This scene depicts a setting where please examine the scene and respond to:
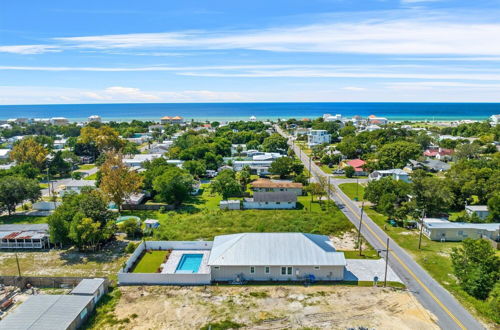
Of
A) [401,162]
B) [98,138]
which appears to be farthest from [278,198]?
[98,138]

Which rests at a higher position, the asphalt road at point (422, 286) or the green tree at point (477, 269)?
the green tree at point (477, 269)

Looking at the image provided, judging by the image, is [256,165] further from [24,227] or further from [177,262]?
[24,227]

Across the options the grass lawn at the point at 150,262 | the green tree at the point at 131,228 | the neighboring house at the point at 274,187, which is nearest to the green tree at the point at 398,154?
the neighboring house at the point at 274,187

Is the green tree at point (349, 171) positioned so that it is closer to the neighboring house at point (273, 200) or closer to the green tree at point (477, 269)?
the neighboring house at point (273, 200)

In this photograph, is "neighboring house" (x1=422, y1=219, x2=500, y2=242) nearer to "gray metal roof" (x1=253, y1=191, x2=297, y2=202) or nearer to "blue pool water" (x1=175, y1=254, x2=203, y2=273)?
"gray metal roof" (x1=253, y1=191, x2=297, y2=202)

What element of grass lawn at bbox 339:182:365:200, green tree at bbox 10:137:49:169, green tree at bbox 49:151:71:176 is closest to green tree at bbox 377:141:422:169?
grass lawn at bbox 339:182:365:200

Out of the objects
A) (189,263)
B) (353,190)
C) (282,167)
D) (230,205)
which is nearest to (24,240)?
(189,263)
